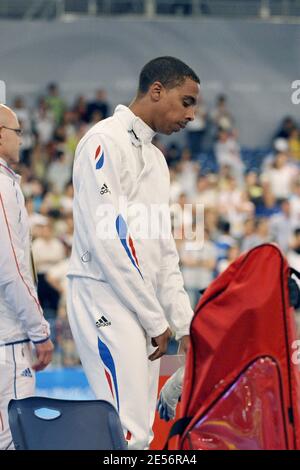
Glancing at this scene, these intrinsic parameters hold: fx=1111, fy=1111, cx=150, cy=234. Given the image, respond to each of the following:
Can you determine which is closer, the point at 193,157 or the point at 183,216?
the point at 183,216

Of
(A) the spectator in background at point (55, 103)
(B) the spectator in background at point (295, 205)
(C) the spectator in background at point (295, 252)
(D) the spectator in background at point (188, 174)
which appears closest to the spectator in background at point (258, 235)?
(C) the spectator in background at point (295, 252)

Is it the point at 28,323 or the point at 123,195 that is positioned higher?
the point at 123,195

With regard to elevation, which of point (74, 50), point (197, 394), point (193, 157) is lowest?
point (193, 157)

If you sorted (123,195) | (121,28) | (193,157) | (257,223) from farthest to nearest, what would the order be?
(121,28) < (193,157) < (257,223) < (123,195)

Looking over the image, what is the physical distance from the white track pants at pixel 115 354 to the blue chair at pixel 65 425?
34cm

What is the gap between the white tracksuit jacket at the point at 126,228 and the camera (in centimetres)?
402

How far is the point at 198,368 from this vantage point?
138 inches

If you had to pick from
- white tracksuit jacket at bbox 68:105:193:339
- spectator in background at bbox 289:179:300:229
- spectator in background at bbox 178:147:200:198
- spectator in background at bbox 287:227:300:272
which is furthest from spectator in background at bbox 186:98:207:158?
white tracksuit jacket at bbox 68:105:193:339

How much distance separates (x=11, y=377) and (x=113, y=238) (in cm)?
74

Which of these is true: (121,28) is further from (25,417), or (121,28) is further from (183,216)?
(25,417)

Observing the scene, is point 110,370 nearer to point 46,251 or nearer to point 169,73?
point 169,73

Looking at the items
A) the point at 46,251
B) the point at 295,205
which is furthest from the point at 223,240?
the point at 46,251

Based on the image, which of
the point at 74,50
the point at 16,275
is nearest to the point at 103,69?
the point at 74,50

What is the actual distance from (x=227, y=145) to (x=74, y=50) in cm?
308
